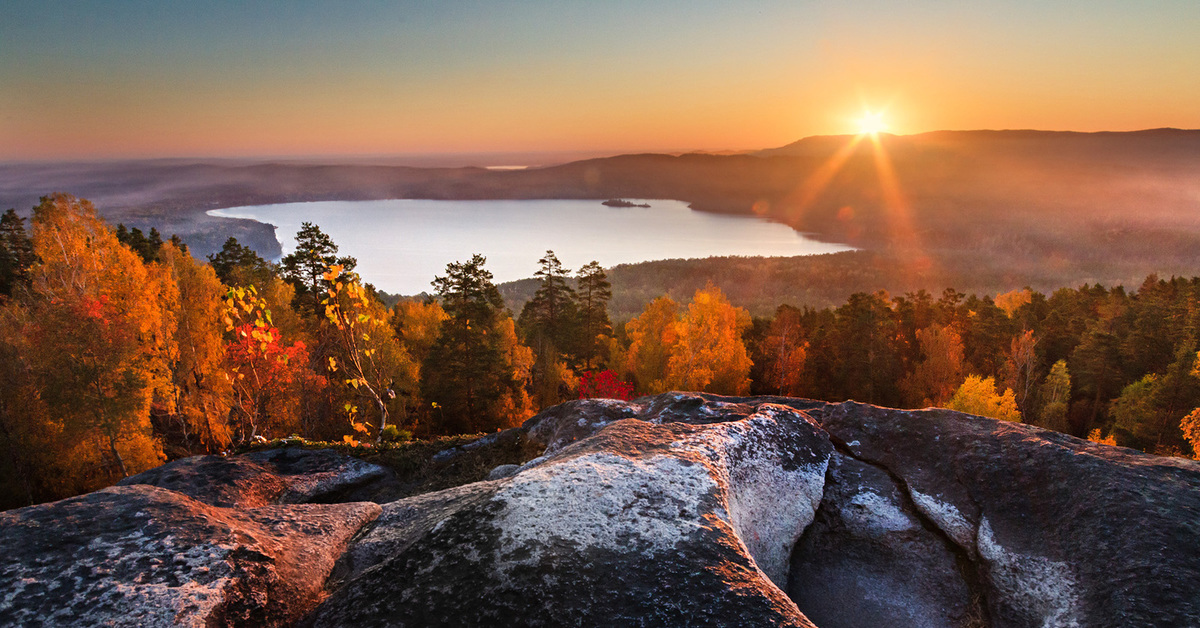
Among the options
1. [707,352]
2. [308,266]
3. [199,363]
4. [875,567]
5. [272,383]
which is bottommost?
[199,363]

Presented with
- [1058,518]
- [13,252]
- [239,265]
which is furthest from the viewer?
[239,265]

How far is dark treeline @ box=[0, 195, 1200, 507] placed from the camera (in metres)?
26.3

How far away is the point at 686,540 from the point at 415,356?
149 ft

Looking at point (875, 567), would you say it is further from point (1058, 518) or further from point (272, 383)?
Answer: point (272, 383)

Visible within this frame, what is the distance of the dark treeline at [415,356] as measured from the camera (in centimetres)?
2630

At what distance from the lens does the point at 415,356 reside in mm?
48906

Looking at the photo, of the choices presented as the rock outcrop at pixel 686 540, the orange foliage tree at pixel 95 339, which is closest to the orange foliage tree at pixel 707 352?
the rock outcrop at pixel 686 540

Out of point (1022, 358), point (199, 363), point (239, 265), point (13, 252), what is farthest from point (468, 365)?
point (13, 252)

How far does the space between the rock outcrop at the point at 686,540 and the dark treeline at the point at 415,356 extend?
21.7 feet

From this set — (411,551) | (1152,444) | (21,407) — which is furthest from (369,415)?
(1152,444)

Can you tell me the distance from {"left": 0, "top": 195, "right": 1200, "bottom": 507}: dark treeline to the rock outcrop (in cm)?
661

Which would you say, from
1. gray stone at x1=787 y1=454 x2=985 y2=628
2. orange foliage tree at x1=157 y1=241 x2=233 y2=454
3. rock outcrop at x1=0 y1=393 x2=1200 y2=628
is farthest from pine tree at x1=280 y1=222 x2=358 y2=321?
gray stone at x1=787 y1=454 x2=985 y2=628

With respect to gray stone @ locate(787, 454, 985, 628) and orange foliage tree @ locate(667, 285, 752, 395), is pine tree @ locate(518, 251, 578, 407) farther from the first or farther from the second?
gray stone @ locate(787, 454, 985, 628)

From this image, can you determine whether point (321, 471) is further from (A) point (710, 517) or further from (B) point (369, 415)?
(B) point (369, 415)
